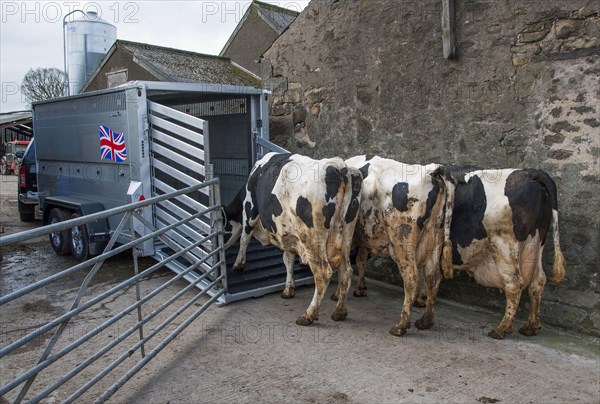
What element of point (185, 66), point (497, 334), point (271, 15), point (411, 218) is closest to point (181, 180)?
point (411, 218)

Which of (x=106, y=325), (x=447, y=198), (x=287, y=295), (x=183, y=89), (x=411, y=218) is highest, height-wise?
(x=183, y=89)

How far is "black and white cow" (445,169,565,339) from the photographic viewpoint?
457 cm

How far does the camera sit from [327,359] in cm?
432

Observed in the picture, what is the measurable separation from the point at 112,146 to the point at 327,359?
4206mm

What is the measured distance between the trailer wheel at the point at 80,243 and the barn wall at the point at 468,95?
3.34 m

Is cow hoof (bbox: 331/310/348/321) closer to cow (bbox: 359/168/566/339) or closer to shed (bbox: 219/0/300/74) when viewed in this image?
cow (bbox: 359/168/566/339)

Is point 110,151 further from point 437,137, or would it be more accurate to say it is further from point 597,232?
point 597,232

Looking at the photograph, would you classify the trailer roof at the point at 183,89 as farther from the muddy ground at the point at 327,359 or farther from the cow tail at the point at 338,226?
the cow tail at the point at 338,226

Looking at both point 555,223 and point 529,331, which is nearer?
point 555,223

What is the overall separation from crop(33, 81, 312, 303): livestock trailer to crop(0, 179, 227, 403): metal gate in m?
0.31

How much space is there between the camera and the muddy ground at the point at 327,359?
3731mm

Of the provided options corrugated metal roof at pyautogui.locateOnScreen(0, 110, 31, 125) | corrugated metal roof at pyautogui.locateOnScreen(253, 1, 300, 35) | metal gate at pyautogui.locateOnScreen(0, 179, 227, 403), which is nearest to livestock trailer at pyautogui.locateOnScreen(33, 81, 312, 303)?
metal gate at pyautogui.locateOnScreen(0, 179, 227, 403)

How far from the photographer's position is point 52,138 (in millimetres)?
8328

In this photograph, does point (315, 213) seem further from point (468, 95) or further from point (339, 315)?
point (468, 95)
